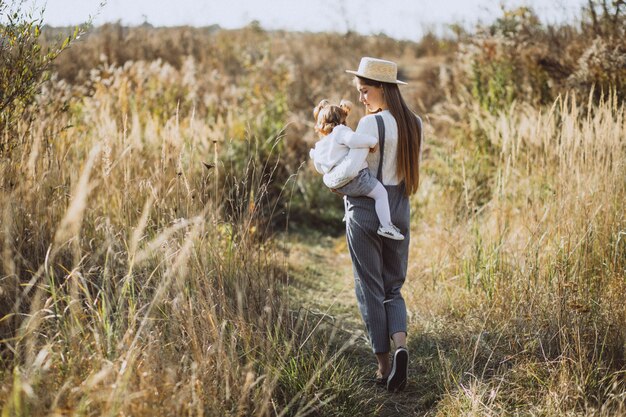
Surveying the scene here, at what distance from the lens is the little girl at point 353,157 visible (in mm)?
3240

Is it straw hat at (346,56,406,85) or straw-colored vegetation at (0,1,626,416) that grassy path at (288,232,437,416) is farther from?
straw hat at (346,56,406,85)

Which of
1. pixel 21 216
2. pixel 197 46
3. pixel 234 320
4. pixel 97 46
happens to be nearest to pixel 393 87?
pixel 234 320

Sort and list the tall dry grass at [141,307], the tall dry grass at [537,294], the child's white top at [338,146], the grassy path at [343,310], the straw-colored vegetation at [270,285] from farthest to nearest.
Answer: the grassy path at [343,310] → the child's white top at [338,146] → the tall dry grass at [537,294] → the straw-colored vegetation at [270,285] → the tall dry grass at [141,307]

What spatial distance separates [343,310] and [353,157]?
2046 mm

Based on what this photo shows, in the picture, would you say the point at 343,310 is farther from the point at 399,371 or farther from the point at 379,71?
the point at 379,71

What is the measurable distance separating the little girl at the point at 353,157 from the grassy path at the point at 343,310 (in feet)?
2.01

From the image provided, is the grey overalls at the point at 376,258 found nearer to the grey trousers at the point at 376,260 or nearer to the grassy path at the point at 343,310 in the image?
the grey trousers at the point at 376,260

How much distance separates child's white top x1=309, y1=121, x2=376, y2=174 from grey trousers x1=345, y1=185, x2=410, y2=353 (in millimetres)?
240

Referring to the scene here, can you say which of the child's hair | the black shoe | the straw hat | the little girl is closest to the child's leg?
the little girl

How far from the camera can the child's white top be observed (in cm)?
322

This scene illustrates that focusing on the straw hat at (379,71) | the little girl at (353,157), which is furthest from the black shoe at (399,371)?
the straw hat at (379,71)

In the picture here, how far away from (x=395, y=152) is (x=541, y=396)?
1408 millimetres

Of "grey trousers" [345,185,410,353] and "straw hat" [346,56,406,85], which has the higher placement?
"straw hat" [346,56,406,85]

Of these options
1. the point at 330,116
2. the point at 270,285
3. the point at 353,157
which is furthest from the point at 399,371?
the point at 330,116
